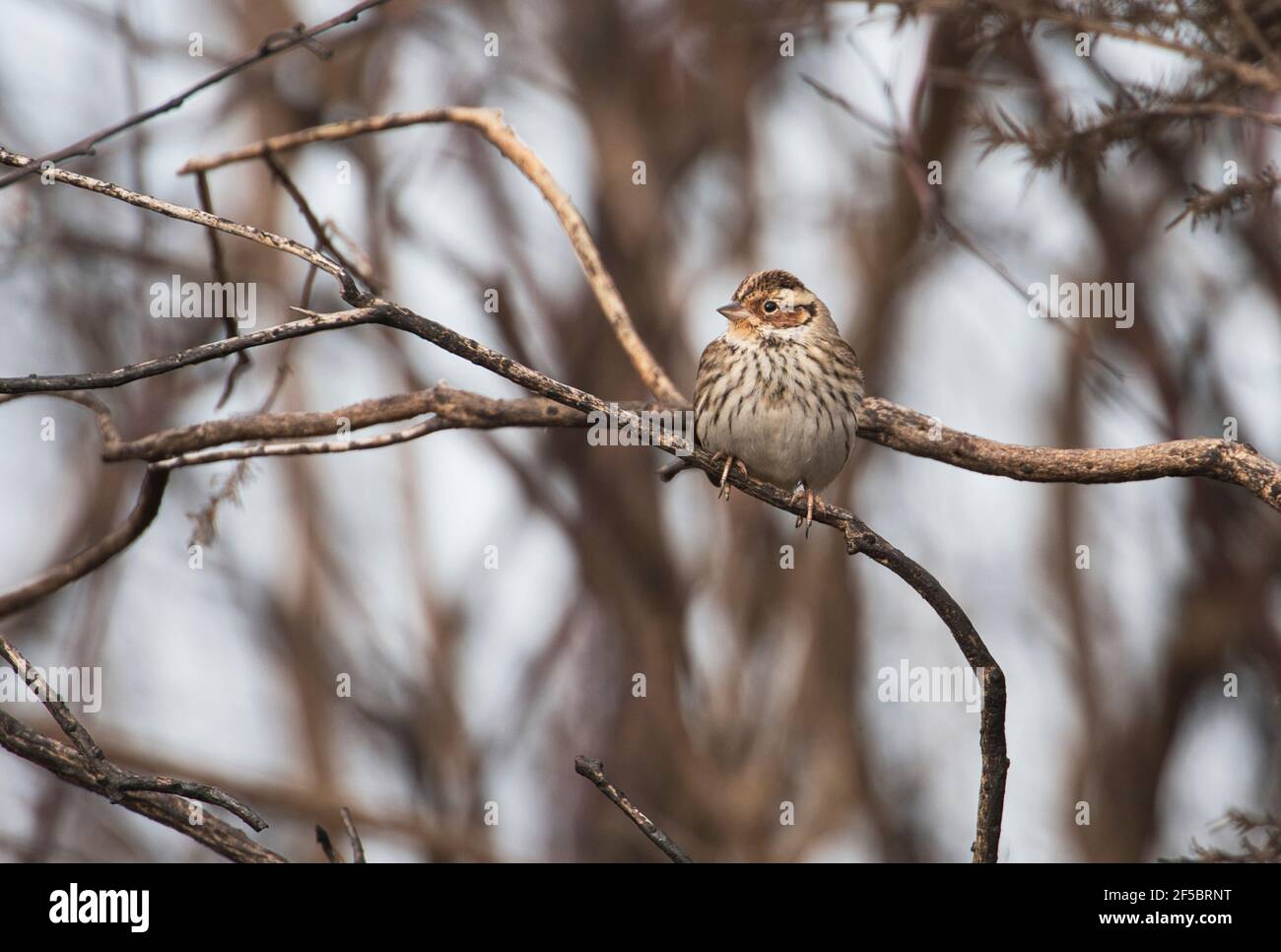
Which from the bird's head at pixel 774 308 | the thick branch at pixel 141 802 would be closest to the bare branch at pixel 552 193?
the bird's head at pixel 774 308

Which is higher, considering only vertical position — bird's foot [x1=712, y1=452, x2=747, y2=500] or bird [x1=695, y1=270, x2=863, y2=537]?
bird [x1=695, y1=270, x2=863, y2=537]

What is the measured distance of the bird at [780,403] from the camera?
4.52m

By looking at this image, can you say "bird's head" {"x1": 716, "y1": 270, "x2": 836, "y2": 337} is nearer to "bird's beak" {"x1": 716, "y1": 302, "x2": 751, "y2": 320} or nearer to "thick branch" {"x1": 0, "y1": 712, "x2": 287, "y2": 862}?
"bird's beak" {"x1": 716, "y1": 302, "x2": 751, "y2": 320}

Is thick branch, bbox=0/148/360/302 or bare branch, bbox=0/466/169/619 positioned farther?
bare branch, bbox=0/466/169/619

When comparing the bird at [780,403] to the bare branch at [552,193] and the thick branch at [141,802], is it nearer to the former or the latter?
the bare branch at [552,193]

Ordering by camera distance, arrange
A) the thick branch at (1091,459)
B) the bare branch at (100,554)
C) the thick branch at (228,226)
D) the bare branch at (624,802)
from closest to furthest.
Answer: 1. the thick branch at (228,226)
2. the bare branch at (624,802)
3. the thick branch at (1091,459)
4. the bare branch at (100,554)

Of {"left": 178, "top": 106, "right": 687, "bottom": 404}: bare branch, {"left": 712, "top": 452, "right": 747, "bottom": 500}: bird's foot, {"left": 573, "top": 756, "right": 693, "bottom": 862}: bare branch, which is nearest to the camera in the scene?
{"left": 573, "top": 756, "right": 693, "bottom": 862}: bare branch

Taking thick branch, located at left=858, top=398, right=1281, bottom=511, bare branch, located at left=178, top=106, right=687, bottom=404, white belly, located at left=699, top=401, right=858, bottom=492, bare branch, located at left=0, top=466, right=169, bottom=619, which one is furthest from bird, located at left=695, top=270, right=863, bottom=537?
bare branch, located at left=0, top=466, right=169, bottom=619

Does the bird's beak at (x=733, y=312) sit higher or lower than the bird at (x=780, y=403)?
higher

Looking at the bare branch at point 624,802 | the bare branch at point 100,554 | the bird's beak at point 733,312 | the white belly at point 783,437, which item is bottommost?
the bare branch at point 624,802

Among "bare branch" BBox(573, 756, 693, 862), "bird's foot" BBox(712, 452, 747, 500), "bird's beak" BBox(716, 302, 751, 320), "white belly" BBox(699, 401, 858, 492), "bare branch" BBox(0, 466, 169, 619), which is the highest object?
"bird's beak" BBox(716, 302, 751, 320)

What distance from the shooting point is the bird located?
4523 millimetres
